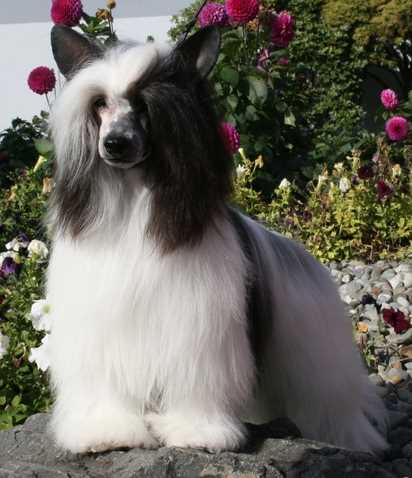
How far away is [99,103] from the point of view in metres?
2.65

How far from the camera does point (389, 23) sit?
12102 mm

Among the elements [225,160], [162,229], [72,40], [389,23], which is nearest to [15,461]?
[162,229]

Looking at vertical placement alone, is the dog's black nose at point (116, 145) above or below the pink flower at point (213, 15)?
below

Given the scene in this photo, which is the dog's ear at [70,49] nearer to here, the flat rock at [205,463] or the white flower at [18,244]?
the flat rock at [205,463]

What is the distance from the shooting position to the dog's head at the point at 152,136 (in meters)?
2.60

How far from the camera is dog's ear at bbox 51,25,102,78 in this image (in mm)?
2793

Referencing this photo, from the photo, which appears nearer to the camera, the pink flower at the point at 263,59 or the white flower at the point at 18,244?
the white flower at the point at 18,244

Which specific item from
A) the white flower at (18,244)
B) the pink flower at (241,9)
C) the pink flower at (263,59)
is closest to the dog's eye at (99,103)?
the white flower at (18,244)

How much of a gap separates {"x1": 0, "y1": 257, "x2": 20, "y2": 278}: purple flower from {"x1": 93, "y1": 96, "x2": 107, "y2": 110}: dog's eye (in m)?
1.79

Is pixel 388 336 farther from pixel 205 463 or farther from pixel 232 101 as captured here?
pixel 232 101

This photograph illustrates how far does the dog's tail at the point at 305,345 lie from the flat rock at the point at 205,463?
0.35 meters

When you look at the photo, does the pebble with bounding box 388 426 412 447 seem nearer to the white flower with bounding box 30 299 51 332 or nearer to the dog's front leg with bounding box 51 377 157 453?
the dog's front leg with bounding box 51 377 157 453

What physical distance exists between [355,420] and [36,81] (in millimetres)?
3778

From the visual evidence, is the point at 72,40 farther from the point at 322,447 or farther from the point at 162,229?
the point at 322,447
